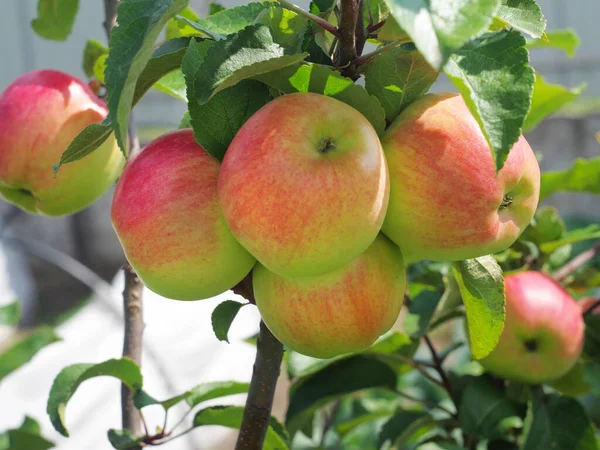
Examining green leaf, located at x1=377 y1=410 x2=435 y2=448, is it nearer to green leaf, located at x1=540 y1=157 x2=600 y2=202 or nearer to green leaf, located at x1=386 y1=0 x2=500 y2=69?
green leaf, located at x1=540 y1=157 x2=600 y2=202

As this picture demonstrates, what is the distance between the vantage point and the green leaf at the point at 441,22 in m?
0.35

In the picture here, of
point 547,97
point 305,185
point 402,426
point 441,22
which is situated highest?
point 441,22

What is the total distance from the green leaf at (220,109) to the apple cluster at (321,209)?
22 mm

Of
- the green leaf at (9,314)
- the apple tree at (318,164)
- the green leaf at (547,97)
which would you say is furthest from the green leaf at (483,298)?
the green leaf at (9,314)

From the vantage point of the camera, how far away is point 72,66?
5.70 m

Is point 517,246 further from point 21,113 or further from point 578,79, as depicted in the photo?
point 578,79

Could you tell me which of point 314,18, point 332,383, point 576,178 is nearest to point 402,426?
point 332,383

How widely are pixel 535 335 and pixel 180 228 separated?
0.55 m

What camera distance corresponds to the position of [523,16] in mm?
494

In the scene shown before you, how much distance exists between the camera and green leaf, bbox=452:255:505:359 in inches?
21.5

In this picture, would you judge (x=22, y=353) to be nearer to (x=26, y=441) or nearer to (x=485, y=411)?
(x=26, y=441)

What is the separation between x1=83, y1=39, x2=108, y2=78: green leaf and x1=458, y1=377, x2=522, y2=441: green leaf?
59 centimetres

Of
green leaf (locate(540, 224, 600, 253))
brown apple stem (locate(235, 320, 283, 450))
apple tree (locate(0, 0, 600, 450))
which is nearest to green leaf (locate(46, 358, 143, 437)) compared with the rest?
apple tree (locate(0, 0, 600, 450))

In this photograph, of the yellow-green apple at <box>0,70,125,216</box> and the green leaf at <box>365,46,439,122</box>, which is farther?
the yellow-green apple at <box>0,70,125,216</box>
